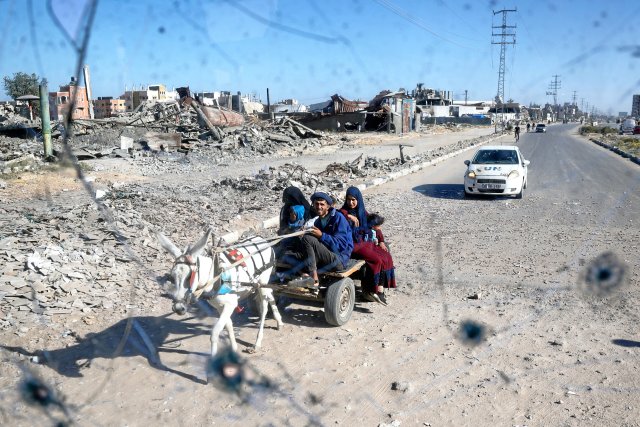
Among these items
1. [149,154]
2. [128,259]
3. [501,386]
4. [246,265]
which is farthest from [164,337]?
[149,154]

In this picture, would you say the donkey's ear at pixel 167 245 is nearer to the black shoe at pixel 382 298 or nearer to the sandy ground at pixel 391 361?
the sandy ground at pixel 391 361

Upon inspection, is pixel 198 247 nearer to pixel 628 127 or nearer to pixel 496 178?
pixel 496 178

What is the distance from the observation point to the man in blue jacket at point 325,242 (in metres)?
5.35

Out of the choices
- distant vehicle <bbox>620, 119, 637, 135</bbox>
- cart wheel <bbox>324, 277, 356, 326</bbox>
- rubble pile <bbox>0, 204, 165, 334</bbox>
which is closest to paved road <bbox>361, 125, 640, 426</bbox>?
cart wheel <bbox>324, 277, 356, 326</bbox>

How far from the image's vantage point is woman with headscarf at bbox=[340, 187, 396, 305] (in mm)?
5934

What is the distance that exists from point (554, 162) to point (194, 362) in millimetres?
24054

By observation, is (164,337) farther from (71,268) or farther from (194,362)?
(71,268)

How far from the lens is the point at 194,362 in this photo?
15.8 ft

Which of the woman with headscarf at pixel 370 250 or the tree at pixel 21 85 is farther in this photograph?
the tree at pixel 21 85

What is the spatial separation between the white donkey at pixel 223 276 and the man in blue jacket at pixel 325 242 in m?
0.42

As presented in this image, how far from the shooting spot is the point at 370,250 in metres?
6.01

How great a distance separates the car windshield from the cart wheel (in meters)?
10.6

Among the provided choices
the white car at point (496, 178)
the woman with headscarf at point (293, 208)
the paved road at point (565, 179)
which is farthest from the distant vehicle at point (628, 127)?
the woman with headscarf at point (293, 208)

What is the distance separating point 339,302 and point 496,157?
37.9 ft
